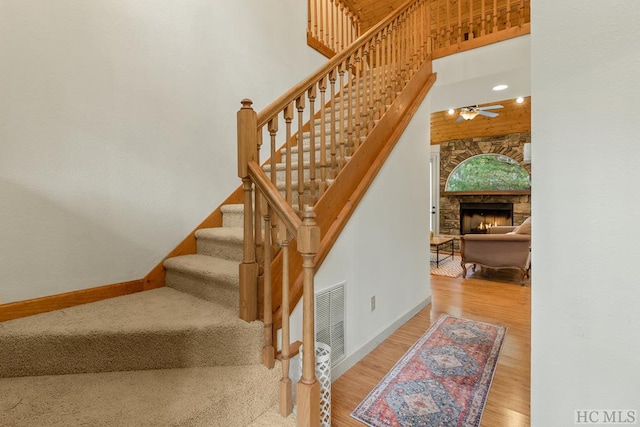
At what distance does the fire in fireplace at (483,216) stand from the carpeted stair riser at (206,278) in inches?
281

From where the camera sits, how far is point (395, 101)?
2744mm

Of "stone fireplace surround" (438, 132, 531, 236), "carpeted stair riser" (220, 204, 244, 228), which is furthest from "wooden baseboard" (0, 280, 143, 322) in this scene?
"stone fireplace surround" (438, 132, 531, 236)

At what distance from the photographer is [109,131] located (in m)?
1.95

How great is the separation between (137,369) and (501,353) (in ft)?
8.02

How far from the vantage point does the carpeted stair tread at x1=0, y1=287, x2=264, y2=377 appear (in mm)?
1445

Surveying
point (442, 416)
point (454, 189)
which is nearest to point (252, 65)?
point (442, 416)

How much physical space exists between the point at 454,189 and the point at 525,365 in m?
6.27

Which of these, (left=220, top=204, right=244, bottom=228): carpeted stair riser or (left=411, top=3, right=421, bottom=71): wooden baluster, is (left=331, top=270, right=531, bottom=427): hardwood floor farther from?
(left=411, top=3, right=421, bottom=71): wooden baluster

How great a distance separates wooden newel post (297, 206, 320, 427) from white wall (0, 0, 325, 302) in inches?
56.2

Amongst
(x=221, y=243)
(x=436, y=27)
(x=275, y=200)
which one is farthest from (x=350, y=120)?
(x=436, y=27)

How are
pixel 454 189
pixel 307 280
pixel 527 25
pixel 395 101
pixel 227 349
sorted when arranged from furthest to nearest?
pixel 454 189 → pixel 527 25 → pixel 395 101 → pixel 227 349 → pixel 307 280

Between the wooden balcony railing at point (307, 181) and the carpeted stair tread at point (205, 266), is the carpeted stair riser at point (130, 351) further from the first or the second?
the carpeted stair tread at point (205, 266)

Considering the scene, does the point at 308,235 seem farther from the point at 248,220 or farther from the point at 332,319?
the point at 332,319

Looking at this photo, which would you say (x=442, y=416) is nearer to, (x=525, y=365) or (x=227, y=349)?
(x=525, y=365)
